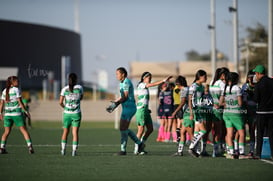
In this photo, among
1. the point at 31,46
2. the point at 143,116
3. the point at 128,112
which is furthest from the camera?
the point at 31,46

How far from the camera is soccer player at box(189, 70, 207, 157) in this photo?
53.1 ft

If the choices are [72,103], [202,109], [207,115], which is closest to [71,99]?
[72,103]

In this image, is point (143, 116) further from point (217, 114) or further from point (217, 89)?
point (217, 89)

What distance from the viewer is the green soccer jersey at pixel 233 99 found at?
619 inches

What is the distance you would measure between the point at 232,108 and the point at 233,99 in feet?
0.76

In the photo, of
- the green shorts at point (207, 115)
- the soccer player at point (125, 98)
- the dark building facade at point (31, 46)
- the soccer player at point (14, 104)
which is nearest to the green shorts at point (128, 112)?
the soccer player at point (125, 98)

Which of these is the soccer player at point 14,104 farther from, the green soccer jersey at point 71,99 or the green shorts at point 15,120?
the green soccer jersey at point 71,99

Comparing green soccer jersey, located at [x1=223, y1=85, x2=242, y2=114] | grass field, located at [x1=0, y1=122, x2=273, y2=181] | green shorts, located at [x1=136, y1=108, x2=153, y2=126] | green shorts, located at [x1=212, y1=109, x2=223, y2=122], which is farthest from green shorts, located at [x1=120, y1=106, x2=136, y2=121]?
green soccer jersey, located at [x1=223, y1=85, x2=242, y2=114]

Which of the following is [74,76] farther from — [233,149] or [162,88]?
[162,88]

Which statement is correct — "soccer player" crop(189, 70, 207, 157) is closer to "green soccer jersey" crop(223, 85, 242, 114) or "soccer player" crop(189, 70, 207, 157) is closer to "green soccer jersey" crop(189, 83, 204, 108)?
"green soccer jersey" crop(189, 83, 204, 108)

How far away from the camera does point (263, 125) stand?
15.8 m

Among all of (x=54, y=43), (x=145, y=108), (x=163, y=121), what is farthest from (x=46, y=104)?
(x=145, y=108)

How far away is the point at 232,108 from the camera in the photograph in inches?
625

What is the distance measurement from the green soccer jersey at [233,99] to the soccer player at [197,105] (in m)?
0.70
